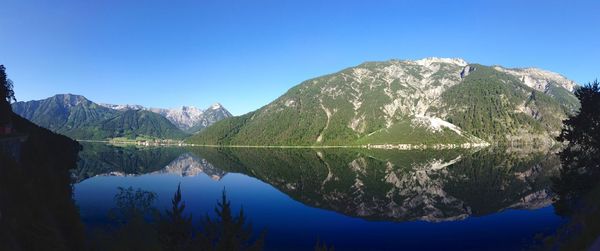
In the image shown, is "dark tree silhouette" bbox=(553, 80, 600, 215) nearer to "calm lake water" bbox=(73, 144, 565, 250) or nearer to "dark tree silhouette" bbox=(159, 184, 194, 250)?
"calm lake water" bbox=(73, 144, 565, 250)

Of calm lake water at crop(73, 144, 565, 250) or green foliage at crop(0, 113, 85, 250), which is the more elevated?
green foliage at crop(0, 113, 85, 250)

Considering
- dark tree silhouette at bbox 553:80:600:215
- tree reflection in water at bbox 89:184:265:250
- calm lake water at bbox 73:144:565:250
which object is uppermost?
dark tree silhouette at bbox 553:80:600:215

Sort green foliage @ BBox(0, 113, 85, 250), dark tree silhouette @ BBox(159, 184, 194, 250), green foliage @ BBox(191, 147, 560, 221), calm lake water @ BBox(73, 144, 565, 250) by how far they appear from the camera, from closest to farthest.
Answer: green foliage @ BBox(0, 113, 85, 250) < dark tree silhouette @ BBox(159, 184, 194, 250) < calm lake water @ BBox(73, 144, 565, 250) < green foliage @ BBox(191, 147, 560, 221)

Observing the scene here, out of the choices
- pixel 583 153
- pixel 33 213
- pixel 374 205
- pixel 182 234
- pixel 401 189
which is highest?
pixel 583 153

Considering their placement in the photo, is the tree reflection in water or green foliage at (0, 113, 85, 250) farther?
the tree reflection in water

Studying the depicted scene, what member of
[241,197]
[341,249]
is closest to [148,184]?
[241,197]

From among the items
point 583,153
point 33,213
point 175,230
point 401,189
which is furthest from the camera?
point 401,189

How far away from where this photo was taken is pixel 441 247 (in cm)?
5794

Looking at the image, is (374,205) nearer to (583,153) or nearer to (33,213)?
(583,153)

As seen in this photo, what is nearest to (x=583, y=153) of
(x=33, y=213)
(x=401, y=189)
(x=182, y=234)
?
(x=182, y=234)

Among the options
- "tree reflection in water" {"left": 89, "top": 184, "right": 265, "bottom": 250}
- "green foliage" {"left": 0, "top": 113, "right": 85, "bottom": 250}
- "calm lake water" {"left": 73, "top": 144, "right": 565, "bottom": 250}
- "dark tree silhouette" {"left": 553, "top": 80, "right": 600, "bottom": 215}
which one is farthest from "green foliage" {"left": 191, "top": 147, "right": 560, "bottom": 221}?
"green foliage" {"left": 0, "top": 113, "right": 85, "bottom": 250}

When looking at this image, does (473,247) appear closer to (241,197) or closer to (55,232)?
(55,232)

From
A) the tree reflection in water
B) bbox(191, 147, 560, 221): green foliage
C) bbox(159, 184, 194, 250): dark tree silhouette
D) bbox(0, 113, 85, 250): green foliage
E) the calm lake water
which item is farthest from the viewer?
bbox(191, 147, 560, 221): green foliage

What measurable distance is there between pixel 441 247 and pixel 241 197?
58769 millimetres
